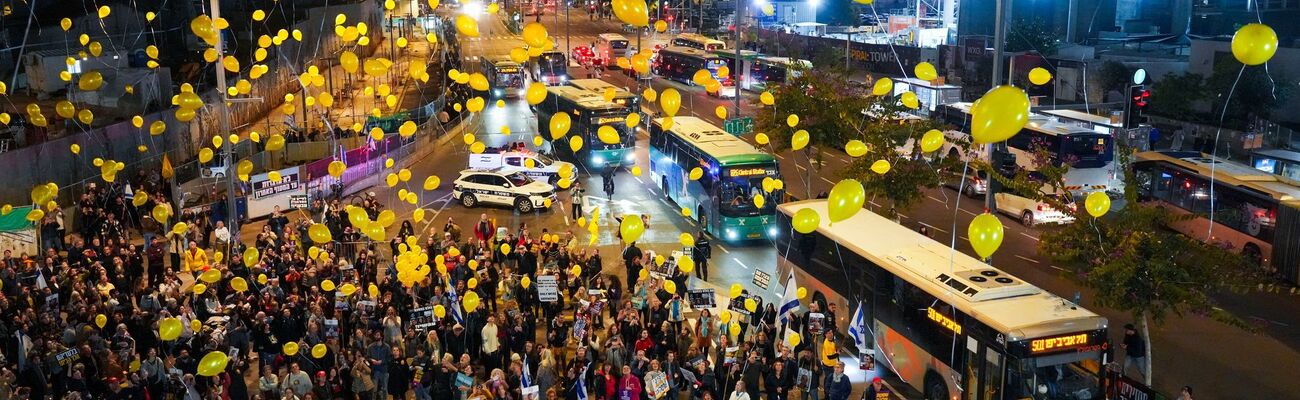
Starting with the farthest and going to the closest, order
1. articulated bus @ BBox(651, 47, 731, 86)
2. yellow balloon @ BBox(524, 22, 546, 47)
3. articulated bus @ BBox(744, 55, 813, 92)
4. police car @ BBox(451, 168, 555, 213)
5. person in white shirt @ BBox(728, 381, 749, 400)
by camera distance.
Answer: articulated bus @ BBox(651, 47, 731, 86), articulated bus @ BBox(744, 55, 813, 92), police car @ BBox(451, 168, 555, 213), yellow balloon @ BBox(524, 22, 546, 47), person in white shirt @ BBox(728, 381, 749, 400)

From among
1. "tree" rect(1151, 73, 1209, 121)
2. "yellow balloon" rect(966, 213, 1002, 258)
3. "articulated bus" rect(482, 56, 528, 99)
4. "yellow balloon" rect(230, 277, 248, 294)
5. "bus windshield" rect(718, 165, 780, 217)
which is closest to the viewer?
"yellow balloon" rect(966, 213, 1002, 258)

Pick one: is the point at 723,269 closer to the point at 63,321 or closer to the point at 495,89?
the point at 63,321

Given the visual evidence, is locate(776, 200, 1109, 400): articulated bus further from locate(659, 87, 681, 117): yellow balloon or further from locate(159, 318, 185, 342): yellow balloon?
locate(159, 318, 185, 342): yellow balloon

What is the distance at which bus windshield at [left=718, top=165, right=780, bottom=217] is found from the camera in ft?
78.3

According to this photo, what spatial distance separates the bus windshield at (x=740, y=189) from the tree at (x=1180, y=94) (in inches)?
834

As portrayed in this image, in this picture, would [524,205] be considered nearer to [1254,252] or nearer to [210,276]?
[210,276]

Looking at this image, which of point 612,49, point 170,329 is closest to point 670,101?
point 170,329

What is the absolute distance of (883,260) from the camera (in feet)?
52.3

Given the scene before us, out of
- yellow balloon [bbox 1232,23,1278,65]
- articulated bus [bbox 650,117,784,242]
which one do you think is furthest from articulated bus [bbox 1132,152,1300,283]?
yellow balloon [bbox 1232,23,1278,65]

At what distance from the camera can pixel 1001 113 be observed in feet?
32.9

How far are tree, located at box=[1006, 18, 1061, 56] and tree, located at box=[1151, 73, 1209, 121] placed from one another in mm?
11864

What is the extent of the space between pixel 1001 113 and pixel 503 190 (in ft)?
66.2

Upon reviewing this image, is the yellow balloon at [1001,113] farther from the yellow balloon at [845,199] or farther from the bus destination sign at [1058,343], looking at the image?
the bus destination sign at [1058,343]

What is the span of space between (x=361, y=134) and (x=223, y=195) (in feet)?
40.9
